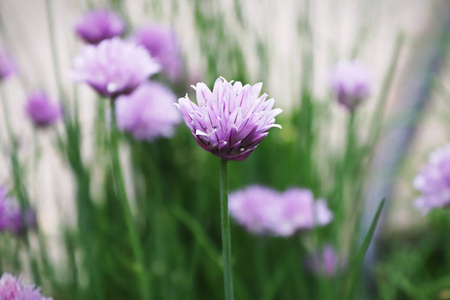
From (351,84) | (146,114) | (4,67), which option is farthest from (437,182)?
(4,67)

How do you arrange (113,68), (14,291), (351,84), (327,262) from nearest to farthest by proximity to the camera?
(14,291)
(113,68)
(351,84)
(327,262)

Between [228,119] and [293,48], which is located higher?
[293,48]

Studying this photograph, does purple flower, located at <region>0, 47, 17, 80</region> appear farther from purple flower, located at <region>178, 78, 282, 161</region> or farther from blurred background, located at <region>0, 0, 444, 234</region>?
purple flower, located at <region>178, 78, 282, 161</region>

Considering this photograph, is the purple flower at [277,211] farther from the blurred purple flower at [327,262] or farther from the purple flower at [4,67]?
the purple flower at [4,67]

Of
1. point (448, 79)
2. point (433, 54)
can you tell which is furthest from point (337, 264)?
point (448, 79)

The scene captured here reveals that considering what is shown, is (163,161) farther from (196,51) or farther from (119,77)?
(119,77)

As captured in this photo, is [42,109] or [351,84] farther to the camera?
[42,109]

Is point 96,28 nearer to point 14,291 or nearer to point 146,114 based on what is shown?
point 146,114
